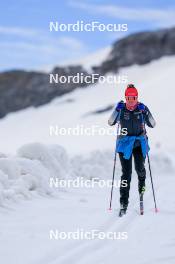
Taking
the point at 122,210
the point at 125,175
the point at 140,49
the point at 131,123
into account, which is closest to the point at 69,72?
the point at 140,49

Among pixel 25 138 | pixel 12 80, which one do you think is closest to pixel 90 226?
pixel 25 138

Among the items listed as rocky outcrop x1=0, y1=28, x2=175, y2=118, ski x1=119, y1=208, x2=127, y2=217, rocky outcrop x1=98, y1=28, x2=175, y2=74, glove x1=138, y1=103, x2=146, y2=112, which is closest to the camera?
ski x1=119, y1=208, x2=127, y2=217

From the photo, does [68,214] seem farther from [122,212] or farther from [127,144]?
[127,144]

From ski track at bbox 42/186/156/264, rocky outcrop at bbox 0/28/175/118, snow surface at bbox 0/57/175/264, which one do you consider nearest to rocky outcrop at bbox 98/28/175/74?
rocky outcrop at bbox 0/28/175/118

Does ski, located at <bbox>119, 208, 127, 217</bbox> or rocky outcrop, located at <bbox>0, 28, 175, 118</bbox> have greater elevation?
rocky outcrop, located at <bbox>0, 28, 175, 118</bbox>

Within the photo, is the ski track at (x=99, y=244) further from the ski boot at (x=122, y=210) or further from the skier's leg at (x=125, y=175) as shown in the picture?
the skier's leg at (x=125, y=175)

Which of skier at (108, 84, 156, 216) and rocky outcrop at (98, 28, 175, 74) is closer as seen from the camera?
skier at (108, 84, 156, 216)

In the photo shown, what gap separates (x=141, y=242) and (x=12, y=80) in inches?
3731

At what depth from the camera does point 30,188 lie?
37.6 ft

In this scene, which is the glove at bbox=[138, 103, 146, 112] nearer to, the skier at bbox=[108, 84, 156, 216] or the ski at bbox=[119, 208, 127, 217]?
the skier at bbox=[108, 84, 156, 216]

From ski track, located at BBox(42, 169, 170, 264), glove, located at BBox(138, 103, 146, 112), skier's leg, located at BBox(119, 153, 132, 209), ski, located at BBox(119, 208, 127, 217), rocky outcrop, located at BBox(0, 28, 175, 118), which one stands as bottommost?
ski track, located at BBox(42, 169, 170, 264)

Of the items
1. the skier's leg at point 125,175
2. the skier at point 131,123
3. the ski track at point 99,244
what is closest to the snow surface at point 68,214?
the ski track at point 99,244

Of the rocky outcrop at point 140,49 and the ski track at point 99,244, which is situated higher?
the rocky outcrop at point 140,49

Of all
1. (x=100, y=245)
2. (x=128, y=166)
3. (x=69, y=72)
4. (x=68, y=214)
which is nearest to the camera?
(x=100, y=245)
